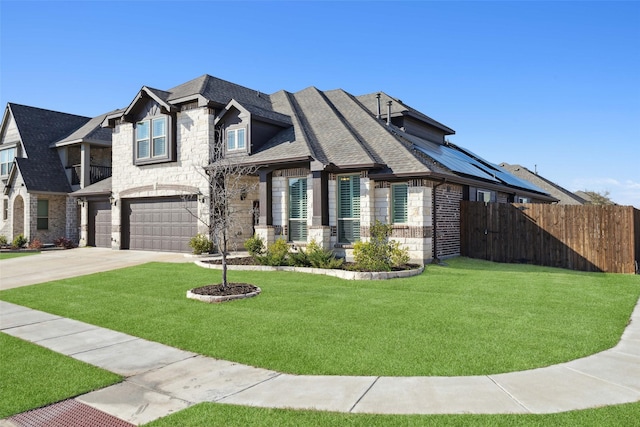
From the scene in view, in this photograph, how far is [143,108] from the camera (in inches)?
850

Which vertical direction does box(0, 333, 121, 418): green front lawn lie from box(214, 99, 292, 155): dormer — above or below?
below

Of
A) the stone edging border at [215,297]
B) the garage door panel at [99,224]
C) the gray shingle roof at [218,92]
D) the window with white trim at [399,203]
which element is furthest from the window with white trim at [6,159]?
the window with white trim at [399,203]

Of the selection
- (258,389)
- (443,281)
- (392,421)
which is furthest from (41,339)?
(443,281)

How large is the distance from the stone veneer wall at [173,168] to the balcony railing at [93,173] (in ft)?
18.3

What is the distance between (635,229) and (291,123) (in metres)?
14.4

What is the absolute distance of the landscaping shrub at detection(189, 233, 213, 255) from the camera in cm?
1823

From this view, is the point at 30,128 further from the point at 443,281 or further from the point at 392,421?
the point at 392,421

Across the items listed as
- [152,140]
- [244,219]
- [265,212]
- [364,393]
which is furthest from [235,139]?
[364,393]

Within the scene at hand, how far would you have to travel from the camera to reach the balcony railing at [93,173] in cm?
2764

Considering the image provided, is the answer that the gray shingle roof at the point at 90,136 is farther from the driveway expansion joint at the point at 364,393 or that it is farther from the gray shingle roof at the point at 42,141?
the driveway expansion joint at the point at 364,393

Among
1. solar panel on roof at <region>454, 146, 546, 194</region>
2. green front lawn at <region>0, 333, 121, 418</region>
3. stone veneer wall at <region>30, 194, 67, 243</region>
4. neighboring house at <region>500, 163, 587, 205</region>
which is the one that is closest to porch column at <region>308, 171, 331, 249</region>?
green front lawn at <region>0, 333, 121, 418</region>

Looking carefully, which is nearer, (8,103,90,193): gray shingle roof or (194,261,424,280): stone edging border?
(194,261,424,280): stone edging border

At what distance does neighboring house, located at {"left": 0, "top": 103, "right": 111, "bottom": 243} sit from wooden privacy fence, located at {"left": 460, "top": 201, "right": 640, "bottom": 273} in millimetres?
23355

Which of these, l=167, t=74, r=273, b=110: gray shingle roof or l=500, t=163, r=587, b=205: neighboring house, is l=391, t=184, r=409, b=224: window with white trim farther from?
l=500, t=163, r=587, b=205: neighboring house
